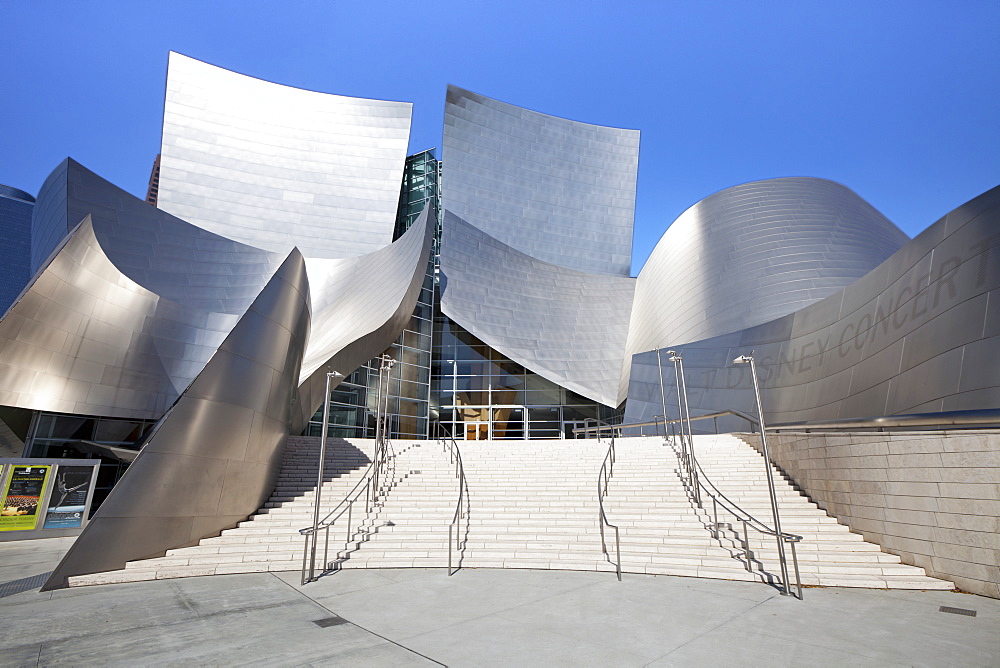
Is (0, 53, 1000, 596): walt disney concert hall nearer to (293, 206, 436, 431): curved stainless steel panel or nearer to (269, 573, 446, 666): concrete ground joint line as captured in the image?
(293, 206, 436, 431): curved stainless steel panel

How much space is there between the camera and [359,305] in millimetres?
21422

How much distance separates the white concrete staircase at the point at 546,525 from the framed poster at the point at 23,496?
Answer: 5363 mm

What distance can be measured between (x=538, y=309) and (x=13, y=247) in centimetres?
5670

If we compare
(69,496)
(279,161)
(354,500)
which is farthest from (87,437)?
(279,161)

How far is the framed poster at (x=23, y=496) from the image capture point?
36.9ft

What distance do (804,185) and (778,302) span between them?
692cm

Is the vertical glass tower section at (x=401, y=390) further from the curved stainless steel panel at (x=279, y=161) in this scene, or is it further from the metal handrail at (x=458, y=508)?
the metal handrail at (x=458, y=508)

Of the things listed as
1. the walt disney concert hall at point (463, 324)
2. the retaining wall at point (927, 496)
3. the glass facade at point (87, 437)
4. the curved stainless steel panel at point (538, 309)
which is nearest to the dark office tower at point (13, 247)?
the walt disney concert hall at point (463, 324)

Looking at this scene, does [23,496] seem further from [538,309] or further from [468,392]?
[538,309]

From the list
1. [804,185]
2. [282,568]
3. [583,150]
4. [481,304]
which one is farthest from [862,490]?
[583,150]

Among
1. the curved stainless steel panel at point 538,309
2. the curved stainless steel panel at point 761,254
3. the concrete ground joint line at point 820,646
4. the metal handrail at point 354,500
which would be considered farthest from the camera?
the curved stainless steel panel at point 538,309

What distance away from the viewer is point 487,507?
10586 millimetres

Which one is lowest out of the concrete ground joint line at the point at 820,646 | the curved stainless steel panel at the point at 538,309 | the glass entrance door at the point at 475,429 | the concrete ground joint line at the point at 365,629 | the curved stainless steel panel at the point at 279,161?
the concrete ground joint line at the point at 365,629

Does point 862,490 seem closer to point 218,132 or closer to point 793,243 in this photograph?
point 793,243
